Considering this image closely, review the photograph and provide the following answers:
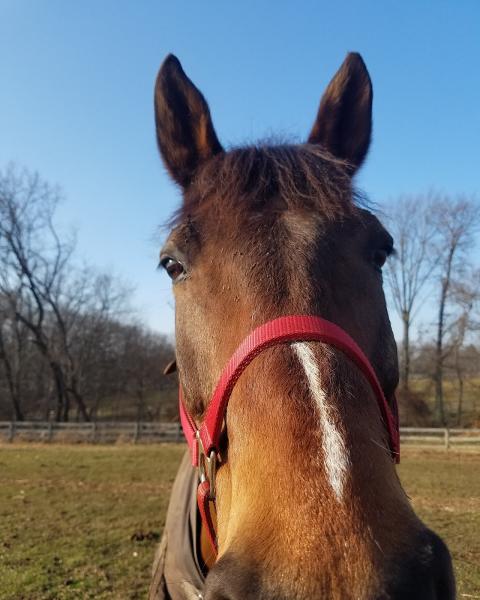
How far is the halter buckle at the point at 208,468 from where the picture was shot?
1.95m

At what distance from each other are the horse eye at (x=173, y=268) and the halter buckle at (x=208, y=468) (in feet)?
2.69

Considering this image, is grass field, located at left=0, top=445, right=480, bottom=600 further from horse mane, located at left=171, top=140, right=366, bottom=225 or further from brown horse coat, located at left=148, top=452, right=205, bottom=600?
horse mane, located at left=171, top=140, right=366, bottom=225

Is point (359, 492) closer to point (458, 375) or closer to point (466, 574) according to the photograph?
point (466, 574)

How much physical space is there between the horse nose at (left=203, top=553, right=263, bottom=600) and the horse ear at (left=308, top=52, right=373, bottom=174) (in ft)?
8.09

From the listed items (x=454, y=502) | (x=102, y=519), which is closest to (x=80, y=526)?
(x=102, y=519)

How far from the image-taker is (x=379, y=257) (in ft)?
7.84

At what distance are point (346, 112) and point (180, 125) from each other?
1052 mm

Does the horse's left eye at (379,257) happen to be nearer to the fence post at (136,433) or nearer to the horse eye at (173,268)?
the horse eye at (173,268)

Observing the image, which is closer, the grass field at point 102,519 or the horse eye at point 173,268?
the horse eye at point 173,268

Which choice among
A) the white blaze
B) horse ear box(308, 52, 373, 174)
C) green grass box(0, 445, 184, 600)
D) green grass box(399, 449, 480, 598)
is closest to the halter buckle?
the white blaze

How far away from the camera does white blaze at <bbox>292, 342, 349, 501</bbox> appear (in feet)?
4.40

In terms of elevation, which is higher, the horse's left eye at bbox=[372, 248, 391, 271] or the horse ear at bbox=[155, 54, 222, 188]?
the horse ear at bbox=[155, 54, 222, 188]

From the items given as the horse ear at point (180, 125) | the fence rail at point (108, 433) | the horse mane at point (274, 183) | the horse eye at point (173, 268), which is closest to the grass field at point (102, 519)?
the horse eye at point (173, 268)

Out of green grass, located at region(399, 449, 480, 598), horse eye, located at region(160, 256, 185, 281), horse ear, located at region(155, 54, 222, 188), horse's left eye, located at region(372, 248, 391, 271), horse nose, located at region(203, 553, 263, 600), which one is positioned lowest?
green grass, located at region(399, 449, 480, 598)
